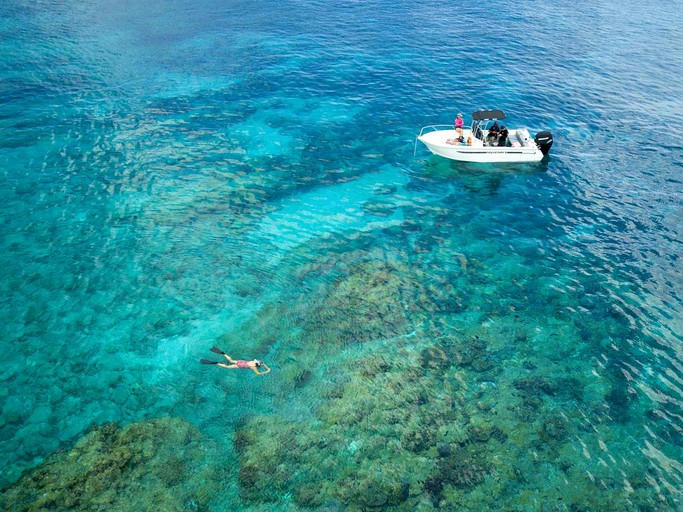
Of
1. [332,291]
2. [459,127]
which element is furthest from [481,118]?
[332,291]

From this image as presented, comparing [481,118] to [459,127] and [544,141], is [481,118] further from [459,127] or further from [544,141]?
[544,141]

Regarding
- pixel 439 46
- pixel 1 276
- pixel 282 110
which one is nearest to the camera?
pixel 1 276

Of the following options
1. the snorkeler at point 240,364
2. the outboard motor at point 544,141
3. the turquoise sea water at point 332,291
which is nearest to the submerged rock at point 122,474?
the turquoise sea water at point 332,291

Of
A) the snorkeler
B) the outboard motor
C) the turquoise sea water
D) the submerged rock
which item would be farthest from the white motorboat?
the submerged rock

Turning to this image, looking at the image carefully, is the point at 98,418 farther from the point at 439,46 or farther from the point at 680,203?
the point at 439,46

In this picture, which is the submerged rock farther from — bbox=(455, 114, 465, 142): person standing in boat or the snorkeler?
bbox=(455, 114, 465, 142): person standing in boat

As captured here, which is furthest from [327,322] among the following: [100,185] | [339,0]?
[339,0]

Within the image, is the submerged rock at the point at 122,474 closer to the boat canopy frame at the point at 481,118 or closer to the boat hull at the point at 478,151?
the boat hull at the point at 478,151
